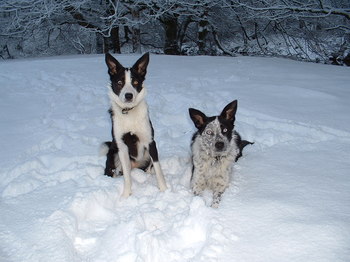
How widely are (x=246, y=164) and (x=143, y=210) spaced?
1.50 m

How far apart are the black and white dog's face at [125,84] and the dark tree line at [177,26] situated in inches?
237

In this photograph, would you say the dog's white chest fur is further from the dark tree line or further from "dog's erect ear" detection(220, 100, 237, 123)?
the dark tree line

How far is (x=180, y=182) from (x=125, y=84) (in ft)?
4.25

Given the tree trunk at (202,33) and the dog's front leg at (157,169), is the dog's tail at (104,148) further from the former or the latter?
the tree trunk at (202,33)

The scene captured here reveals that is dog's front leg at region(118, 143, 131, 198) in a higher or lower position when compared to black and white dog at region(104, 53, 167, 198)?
lower

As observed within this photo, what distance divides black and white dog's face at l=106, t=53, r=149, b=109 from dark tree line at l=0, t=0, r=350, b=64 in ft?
19.8

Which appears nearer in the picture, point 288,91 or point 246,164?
point 246,164

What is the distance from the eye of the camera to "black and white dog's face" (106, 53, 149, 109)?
11.3 feet

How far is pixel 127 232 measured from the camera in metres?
2.74

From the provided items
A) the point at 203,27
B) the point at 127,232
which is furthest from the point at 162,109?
the point at 203,27

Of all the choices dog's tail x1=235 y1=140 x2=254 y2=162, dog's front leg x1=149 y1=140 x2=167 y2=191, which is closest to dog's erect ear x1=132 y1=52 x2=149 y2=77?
dog's front leg x1=149 y1=140 x2=167 y2=191

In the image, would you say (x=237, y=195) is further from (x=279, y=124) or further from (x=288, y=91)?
(x=288, y=91)

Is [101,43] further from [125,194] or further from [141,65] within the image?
[125,194]

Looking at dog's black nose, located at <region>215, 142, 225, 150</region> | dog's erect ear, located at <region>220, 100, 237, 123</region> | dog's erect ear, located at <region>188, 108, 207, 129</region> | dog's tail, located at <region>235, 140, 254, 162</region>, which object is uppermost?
dog's erect ear, located at <region>220, 100, 237, 123</region>
